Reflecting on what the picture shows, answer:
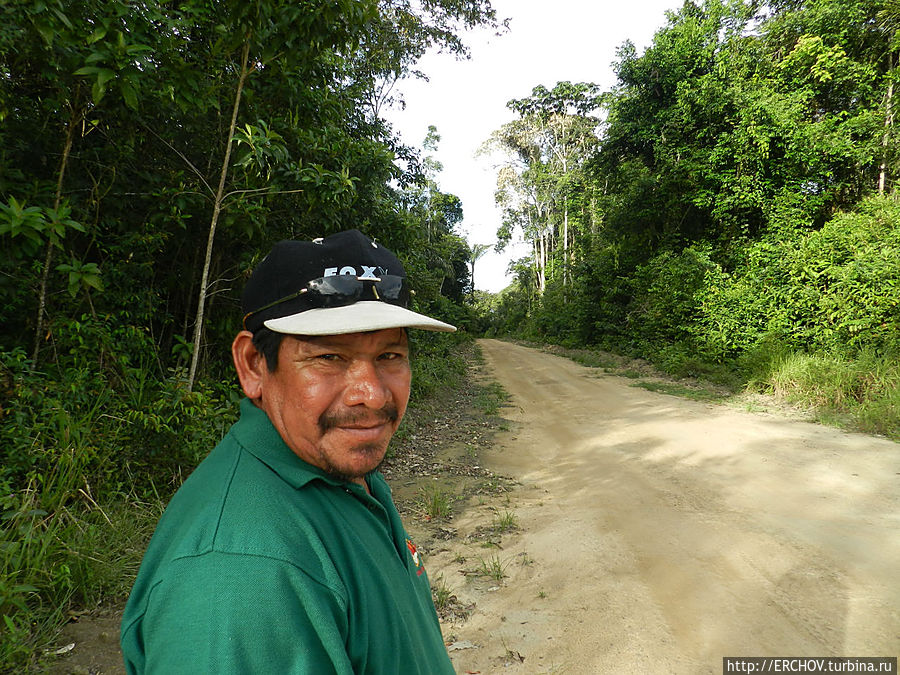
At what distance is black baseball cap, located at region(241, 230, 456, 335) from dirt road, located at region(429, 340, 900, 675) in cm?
253

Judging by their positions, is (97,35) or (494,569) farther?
(494,569)

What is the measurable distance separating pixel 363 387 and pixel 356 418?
0.26ft

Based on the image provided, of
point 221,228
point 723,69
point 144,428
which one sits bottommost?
point 144,428

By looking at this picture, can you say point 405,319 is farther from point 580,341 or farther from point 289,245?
point 580,341

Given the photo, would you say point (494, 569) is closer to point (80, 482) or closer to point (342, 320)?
point (80, 482)

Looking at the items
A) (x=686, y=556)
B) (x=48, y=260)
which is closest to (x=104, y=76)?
(x=48, y=260)

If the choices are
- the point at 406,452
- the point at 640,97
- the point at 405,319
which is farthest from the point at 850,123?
the point at 405,319

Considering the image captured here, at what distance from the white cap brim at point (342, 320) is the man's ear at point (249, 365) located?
0.15 meters

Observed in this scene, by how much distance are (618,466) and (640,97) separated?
15408 millimetres

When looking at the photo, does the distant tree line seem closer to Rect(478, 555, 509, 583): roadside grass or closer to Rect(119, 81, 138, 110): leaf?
Rect(478, 555, 509, 583): roadside grass

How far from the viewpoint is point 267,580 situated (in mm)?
811

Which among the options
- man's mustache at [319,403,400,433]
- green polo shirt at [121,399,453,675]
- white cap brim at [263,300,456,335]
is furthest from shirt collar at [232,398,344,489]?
white cap brim at [263,300,456,335]

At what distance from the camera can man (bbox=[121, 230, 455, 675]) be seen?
78 centimetres

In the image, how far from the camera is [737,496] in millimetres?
5184
